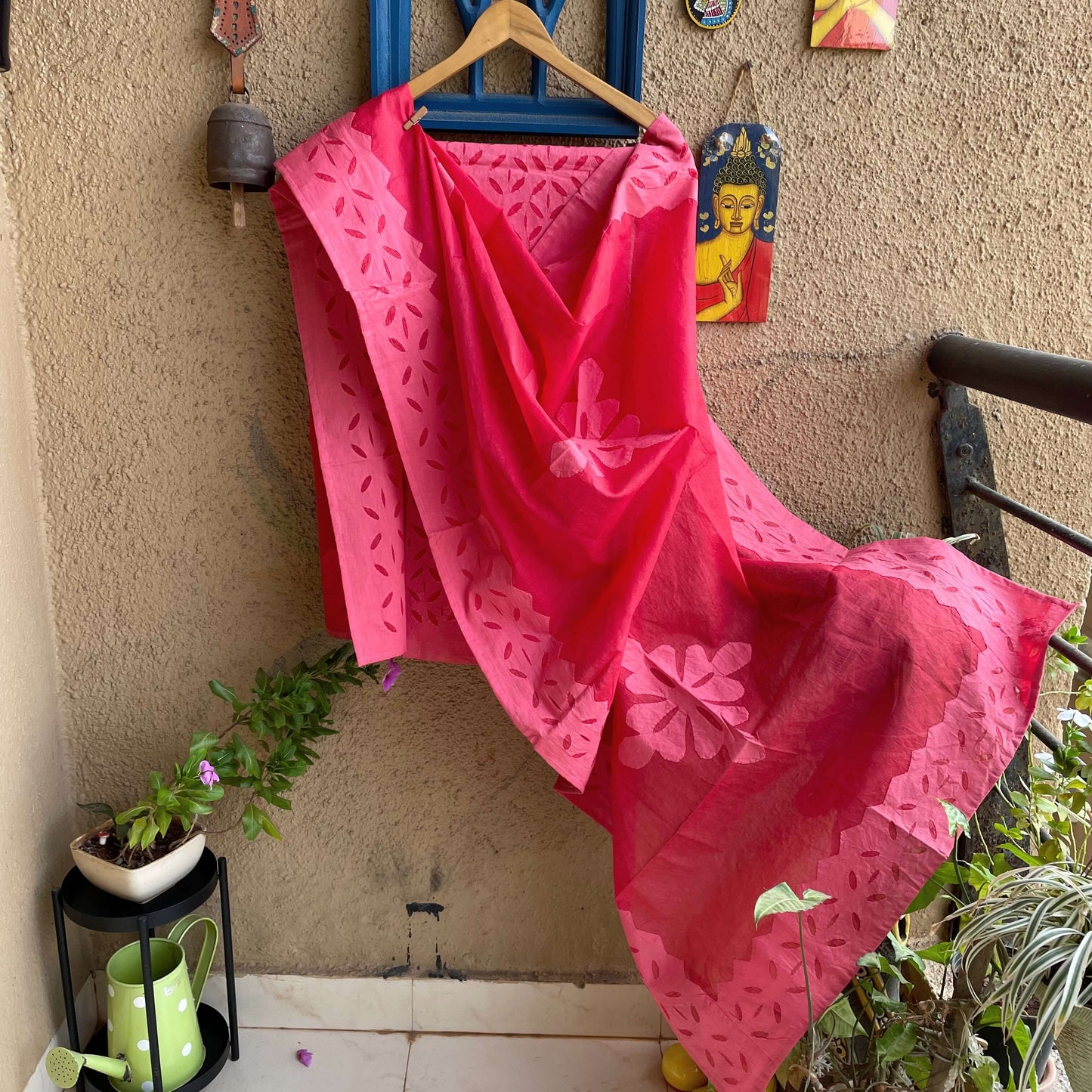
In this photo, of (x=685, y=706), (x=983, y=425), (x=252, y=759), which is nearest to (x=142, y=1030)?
(x=252, y=759)

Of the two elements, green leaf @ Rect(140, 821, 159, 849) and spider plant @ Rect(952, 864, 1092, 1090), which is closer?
spider plant @ Rect(952, 864, 1092, 1090)

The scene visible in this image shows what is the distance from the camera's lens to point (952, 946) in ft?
2.79

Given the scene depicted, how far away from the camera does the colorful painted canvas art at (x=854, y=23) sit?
1.08 metres

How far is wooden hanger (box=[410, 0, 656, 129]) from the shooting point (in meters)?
0.99

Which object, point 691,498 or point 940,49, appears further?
point 940,49

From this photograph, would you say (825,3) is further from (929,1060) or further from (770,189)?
(929,1060)

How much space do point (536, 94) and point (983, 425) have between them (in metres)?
0.75

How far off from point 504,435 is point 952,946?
0.69m

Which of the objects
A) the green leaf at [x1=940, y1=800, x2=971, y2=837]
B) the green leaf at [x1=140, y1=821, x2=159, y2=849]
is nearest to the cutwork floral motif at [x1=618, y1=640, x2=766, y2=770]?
the green leaf at [x1=940, y1=800, x2=971, y2=837]

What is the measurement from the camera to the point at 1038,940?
28.8 inches

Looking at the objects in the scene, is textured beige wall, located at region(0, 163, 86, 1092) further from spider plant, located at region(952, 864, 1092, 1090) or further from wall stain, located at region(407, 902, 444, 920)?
spider plant, located at region(952, 864, 1092, 1090)

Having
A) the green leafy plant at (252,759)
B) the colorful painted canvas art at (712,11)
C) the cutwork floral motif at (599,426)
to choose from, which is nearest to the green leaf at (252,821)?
the green leafy plant at (252,759)

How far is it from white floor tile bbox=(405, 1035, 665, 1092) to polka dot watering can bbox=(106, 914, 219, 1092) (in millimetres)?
318

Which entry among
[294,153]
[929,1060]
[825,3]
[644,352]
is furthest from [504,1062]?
[825,3]
